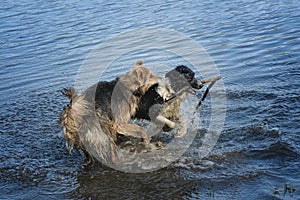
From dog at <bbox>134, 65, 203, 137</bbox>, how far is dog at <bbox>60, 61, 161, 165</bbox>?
0.33 ft

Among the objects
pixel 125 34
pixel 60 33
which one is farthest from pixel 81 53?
pixel 60 33

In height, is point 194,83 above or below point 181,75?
below

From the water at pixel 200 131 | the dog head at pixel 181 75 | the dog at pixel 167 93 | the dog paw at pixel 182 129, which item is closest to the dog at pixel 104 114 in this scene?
the dog at pixel 167 93

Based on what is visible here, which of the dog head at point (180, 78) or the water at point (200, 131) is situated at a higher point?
the dog head at point (180, 78)

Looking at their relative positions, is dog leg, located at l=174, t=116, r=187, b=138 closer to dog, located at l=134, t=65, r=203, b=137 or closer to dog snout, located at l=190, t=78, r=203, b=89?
dog, located at l=134, t=65, r=203, b=137

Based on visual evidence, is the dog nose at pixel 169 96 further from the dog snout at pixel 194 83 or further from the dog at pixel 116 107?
the dog snout at pixel 194 83

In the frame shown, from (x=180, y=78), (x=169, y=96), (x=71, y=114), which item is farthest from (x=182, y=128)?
(x=71, y=114)

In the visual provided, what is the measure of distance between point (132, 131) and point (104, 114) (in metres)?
0.51

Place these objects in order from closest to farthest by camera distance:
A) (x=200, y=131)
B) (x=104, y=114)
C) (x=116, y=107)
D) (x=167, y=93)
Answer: (x=104, y=114) → (x=116, y=107) → (x=167, y=93) → (x=200, y=131)

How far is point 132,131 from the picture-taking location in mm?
5637

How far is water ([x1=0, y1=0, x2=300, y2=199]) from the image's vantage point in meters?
5.11

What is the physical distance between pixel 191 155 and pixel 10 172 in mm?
2394

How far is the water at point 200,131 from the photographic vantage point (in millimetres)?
5109

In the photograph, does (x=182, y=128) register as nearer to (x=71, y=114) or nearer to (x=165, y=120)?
(x=165, y=120)
